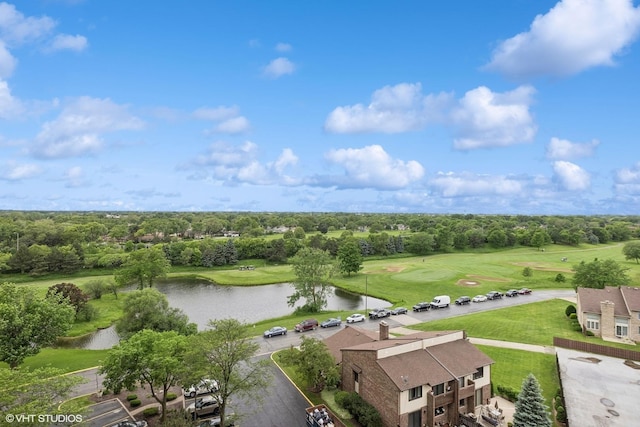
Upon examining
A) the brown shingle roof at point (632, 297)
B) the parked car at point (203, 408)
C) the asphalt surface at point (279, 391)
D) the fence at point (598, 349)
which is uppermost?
the brown shingle roof at point (632, 297)

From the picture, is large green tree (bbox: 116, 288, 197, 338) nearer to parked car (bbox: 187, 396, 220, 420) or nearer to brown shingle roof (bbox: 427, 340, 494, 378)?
parked car (bbox: 187, 396, 220, 420)

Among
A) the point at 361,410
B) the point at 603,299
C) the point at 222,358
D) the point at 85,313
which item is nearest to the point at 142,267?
the point at 85,313

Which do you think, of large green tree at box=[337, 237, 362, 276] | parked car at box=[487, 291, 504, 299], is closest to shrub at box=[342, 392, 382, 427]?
parked car at box=[487, 291, 504, 299]

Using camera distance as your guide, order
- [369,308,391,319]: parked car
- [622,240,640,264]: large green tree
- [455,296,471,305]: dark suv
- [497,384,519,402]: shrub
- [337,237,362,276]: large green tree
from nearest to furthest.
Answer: [497,384,519,402]: shrub → [369,308,391,319]: parked car → [455,296,471,305]: dark suv → [337,237,362,276]: large green tree → [622,240,640,264]: large green tree

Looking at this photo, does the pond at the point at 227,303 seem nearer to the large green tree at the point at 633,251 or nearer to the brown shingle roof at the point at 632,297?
the brown shingle roof at the point at 632,297

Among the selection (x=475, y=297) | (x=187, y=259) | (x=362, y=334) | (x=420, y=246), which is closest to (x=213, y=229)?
(x=187, y=259)

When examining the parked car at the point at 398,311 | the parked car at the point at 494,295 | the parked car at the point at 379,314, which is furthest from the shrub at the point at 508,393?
the parked car at the point at 494,295
